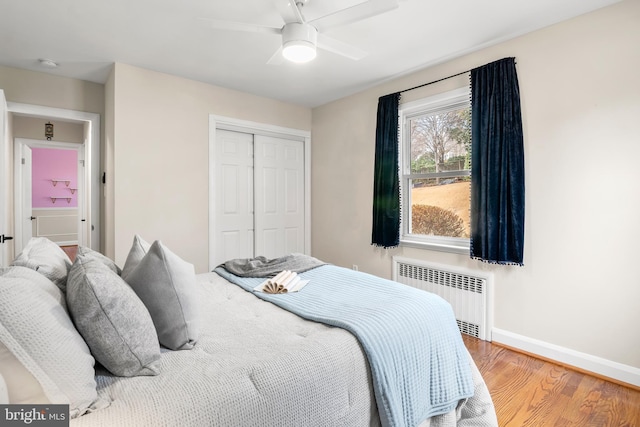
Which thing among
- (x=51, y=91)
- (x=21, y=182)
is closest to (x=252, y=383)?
(x=51, y=91)

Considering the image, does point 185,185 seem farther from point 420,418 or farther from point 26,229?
point 26,229

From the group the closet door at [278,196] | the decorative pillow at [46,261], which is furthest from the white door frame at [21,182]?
the decorative pillow at [46,261]

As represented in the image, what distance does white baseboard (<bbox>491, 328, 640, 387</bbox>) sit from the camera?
213cm

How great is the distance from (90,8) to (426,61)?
2713 mm

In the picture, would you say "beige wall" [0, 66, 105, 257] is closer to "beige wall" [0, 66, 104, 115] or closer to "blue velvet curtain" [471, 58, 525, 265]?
"beige wall" [0, 66, 104, 115]

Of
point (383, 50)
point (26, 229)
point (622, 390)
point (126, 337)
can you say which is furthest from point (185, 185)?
point (622, 390)

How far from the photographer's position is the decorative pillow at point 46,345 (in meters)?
0.81

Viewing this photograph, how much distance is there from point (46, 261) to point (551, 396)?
2832 millimetres

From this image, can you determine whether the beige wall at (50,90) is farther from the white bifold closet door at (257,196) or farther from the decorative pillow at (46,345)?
the decorative pillow at (46,345)

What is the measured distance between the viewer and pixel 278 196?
438 cm

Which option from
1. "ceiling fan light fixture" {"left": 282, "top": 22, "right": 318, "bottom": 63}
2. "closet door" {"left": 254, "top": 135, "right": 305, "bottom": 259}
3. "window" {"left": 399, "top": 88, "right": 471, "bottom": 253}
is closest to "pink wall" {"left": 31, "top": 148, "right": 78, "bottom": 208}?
"closet door" {"left": 254, "top": 135, "right": 305, "bottom": 259}

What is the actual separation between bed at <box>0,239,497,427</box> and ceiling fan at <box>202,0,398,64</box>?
65.3 inches

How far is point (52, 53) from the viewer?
111 inches

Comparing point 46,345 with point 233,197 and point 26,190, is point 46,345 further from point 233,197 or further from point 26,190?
point 26,190
